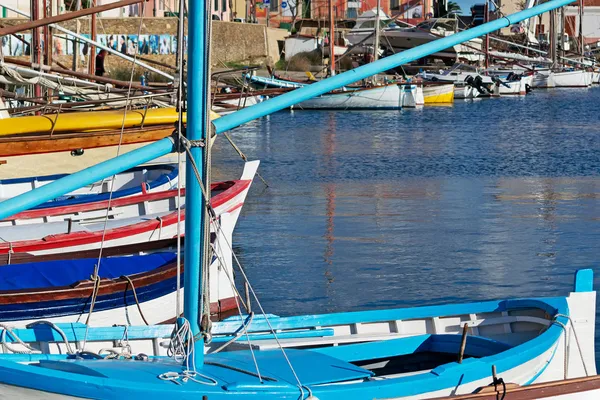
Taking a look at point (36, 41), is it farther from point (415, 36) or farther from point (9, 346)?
point (415, 36)

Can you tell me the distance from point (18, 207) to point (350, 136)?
27.1 metres

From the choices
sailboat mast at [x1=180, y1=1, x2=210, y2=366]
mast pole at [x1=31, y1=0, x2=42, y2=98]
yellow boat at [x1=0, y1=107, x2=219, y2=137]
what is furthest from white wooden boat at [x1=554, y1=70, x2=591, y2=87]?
sailboat mast at [x1=180, y1=1, x2=210, y2=366]

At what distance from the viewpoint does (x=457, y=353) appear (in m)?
8.12

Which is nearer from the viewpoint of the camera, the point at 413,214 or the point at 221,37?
the point at 413,214

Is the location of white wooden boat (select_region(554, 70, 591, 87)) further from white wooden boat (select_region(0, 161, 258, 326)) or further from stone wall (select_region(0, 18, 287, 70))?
white wooden boat (select_region(0, 161, 258, 326))

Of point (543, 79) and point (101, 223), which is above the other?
point (543, 79)

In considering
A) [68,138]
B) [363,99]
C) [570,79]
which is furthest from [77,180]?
A: [570,79]

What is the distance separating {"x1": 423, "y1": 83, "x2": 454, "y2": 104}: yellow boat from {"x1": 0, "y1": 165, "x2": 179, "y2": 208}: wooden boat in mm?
31783

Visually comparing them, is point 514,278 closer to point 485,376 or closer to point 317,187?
point 485,376

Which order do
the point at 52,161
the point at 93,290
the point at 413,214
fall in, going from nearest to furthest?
the point at 93,290, the point at 52,161, the point at 413,214

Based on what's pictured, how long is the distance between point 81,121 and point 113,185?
242cm

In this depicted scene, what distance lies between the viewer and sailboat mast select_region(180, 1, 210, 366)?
6461 millimetres

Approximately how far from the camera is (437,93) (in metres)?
48.2

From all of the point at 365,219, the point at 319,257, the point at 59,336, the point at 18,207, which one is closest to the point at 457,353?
the point at 59,336
